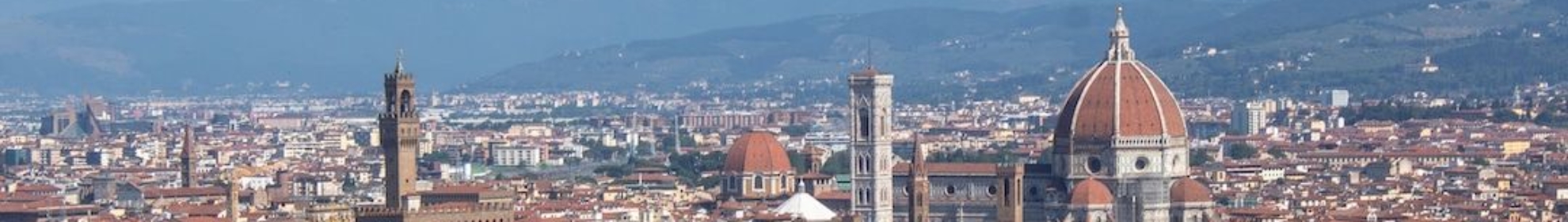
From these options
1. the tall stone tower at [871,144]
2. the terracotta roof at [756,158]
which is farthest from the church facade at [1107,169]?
the terracotta roof at [756,158]

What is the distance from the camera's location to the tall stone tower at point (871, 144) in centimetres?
9100

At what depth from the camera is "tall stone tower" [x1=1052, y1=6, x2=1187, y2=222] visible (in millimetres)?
91812

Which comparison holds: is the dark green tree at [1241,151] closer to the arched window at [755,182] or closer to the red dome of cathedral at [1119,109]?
the arched window at [755,182]

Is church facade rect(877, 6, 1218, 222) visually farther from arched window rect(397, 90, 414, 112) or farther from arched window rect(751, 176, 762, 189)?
arched window rect(397, 90, 414, 112)

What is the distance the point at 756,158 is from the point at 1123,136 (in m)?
15.4

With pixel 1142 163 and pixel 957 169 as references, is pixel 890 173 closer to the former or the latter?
pixel 957 169

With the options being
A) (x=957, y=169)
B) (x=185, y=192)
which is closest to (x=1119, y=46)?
(x=957, y=169)

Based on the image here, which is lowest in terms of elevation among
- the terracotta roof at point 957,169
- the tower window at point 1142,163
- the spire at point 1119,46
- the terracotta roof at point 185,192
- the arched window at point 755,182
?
the terracotta roof at point 185,192

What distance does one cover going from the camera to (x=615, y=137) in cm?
17988

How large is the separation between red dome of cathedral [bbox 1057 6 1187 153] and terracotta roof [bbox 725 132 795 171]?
1298 centimetres

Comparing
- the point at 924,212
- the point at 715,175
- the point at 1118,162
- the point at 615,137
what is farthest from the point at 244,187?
the point at 615,137

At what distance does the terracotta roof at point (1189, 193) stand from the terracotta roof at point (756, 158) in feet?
57.9

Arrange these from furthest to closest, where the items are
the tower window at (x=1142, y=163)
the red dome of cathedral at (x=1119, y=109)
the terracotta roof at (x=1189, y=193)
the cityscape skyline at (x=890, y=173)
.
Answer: the red dome of cathedral at (x=1119, y=109) < the tower window at (x=1142, y=163) < the terracotta roof at (x=1189, y=193) < the cityscape skyline at (x=890, y=173)

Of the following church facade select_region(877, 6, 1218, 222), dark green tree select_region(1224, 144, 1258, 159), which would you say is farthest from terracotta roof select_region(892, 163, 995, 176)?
dark green tree select_region(1224, 144, 1258, 159)
